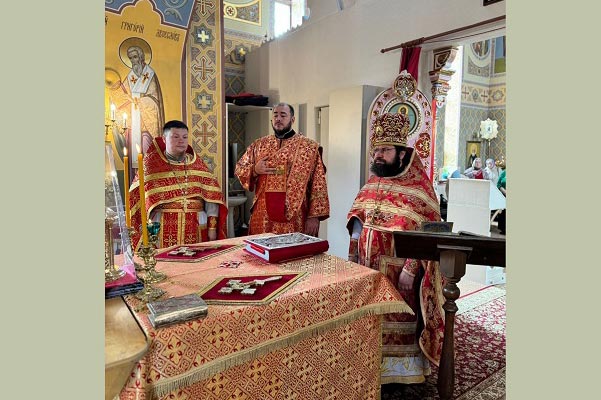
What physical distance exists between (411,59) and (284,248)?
3855 mm

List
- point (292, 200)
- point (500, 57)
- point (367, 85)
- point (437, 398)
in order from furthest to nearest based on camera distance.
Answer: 1. point (500, 57)
2. point (367, 85)
3. point (292, 200)
4. point (437, 398)

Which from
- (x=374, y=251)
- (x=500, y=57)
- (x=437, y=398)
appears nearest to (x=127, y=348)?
(x=374, y=251)

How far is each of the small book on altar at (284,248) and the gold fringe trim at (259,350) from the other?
1.48ft

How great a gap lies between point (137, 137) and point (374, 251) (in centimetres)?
294

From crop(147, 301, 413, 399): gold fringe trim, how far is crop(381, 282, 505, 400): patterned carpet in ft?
3.45

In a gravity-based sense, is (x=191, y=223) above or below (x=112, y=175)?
below

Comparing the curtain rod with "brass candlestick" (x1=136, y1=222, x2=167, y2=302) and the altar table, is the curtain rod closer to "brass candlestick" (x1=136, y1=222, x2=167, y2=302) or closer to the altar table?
the altar table

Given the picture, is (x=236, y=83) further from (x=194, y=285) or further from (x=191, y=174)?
(x=194, y=285)

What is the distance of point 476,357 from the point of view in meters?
3.22

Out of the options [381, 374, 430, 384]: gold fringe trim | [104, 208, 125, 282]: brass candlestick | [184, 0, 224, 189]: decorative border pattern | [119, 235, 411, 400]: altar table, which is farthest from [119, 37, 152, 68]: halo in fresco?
[381, 374, 430, 384]: gold fringe trim

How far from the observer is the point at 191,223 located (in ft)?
11.0

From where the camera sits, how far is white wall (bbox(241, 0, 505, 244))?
189 inches

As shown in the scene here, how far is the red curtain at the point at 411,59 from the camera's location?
4.98 m

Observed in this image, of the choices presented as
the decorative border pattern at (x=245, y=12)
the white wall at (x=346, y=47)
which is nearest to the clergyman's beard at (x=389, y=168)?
the white wall at (x=346, y=47)
